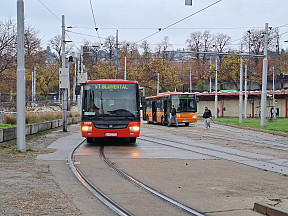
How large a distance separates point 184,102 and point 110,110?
63.0 ft

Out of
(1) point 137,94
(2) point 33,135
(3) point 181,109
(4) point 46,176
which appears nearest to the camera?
(4) point 46,176

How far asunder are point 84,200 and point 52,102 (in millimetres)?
48689

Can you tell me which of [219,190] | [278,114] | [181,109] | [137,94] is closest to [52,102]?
[181,109]

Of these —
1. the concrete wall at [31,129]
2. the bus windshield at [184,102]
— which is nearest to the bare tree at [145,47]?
the bus windshield at [184,102]

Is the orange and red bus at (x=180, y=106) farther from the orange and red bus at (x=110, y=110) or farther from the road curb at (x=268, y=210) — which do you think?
the road curb at (x=268, y=210)

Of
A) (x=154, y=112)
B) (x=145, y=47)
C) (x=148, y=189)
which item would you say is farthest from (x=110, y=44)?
(x=148, y=189)

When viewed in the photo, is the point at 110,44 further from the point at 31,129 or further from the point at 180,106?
the point at 31,129

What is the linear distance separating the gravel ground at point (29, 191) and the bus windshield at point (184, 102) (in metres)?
24.2

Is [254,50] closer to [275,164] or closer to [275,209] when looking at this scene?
[275,164]

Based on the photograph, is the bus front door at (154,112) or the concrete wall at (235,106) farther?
the concrete wall at (235,106)

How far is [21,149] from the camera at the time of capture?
14609mm

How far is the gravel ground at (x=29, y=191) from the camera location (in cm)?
666

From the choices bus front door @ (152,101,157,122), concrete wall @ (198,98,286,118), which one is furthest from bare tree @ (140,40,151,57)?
bus front door @ (152,101,157,122)

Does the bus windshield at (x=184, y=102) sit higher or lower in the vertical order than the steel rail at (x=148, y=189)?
higher
